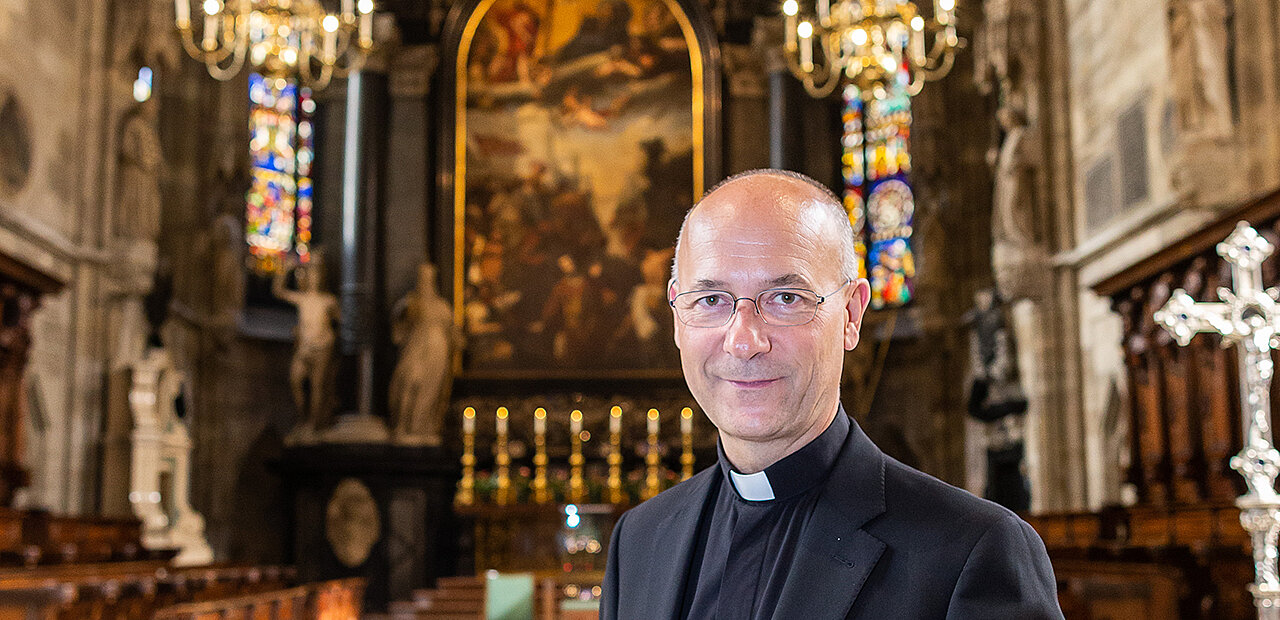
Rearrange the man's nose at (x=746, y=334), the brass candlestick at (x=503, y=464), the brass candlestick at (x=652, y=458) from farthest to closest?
1. the brass candlestick at (x=503, y=464)
2. the brass candlestick at (x=652, y=458)
3. the man's nose at (x=746, y=334)

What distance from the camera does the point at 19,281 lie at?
986 centimetres

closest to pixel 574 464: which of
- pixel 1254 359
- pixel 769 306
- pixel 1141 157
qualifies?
pixel 1141 157

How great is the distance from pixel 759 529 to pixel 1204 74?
880 cm

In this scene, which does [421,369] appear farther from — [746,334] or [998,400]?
[746,334]

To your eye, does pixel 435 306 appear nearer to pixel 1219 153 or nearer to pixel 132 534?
pixel 132 534

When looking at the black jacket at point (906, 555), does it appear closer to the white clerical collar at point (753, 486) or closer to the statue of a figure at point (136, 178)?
the white clerical collar at point (753, 486)

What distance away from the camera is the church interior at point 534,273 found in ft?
31.1

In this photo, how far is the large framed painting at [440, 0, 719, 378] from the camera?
18656 mm

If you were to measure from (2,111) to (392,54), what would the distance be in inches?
313

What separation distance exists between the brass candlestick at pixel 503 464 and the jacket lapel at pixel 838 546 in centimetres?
1282

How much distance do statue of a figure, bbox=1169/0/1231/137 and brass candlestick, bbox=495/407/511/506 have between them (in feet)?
26.5

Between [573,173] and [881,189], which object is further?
[573,173]

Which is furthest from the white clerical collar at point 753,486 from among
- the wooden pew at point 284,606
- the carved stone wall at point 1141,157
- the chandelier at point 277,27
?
the chandelier at point 277,27

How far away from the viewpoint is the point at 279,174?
19344mm
